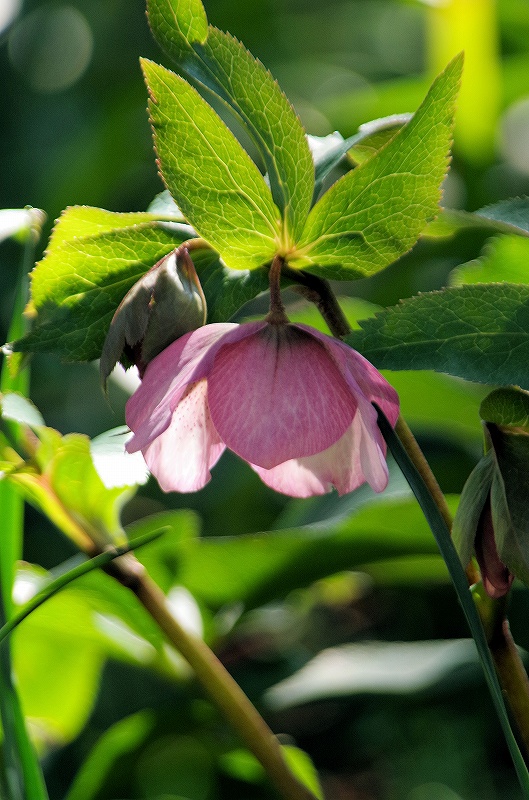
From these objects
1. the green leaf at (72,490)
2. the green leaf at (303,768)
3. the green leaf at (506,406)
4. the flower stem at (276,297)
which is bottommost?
the green leaf at (303,768)

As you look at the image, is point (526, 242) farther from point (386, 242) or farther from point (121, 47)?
point (121, 47)

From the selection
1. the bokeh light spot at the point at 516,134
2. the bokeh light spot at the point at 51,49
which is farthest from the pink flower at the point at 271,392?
the bokeh light spot at the point at 51,49

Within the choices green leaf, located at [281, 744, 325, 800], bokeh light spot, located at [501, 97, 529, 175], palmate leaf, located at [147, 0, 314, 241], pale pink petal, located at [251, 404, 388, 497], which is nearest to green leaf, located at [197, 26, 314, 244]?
palmate leaf, located at [147, 0, 314, 241]

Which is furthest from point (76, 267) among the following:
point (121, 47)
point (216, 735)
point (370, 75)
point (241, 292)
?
point (121, 47)

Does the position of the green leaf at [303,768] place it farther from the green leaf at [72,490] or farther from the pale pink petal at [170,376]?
the pale pink petal at [170,376]

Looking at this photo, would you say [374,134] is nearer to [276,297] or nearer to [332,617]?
[276,297]
